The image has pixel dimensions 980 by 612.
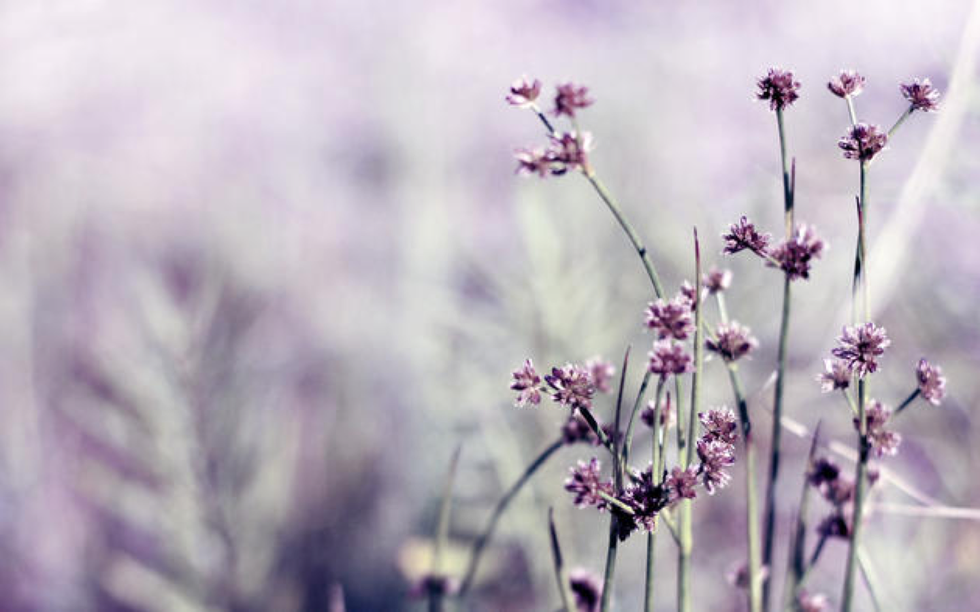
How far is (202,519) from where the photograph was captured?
0.62 m

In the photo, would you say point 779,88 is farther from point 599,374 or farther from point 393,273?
point 393,273

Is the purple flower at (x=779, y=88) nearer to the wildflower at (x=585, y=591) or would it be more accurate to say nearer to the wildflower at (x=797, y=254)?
the wildflower at (x=797, y=254)

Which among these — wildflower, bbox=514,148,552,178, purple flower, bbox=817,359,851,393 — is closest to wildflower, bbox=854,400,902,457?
purple flower, bbox=817,359,851,393

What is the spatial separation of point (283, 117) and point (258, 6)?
9.5 inches

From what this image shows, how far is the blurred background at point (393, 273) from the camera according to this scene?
2.07 ft

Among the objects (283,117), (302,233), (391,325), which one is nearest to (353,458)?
(391,325)

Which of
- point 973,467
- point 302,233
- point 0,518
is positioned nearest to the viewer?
point 973,467

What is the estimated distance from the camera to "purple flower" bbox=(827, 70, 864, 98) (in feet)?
0.72

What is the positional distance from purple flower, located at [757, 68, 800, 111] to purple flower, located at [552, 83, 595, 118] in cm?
5

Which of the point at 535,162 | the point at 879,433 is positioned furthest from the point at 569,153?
the point at 879,433

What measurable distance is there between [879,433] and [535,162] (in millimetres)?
121

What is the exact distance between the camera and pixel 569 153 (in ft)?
0.70

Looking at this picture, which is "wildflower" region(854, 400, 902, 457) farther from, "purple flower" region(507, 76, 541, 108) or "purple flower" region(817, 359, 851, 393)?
"purple flower" region(507, 76, 541, 108)

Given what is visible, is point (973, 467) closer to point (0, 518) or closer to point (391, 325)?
point (391, 325)
